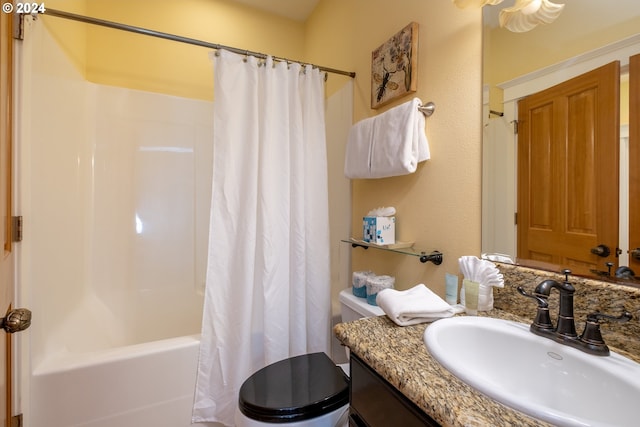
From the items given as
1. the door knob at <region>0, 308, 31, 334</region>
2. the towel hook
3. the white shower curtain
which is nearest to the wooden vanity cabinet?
the white shower curtain

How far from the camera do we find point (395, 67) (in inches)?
52.2

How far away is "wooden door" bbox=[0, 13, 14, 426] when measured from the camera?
785mm

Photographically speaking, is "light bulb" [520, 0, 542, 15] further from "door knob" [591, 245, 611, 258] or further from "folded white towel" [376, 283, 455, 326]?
"folded white towel" [376, 283, 455, 326]

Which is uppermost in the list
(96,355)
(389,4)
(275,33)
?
(275,33)

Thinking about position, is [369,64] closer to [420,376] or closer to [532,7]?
[532,7]

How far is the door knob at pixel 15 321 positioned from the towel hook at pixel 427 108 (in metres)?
1.50

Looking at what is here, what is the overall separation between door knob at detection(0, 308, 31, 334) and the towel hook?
1503 mm

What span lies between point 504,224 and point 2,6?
1.71m

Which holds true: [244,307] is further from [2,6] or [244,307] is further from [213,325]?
[2,6]

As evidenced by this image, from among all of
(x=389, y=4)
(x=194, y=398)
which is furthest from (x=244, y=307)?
(x=389, y=4)

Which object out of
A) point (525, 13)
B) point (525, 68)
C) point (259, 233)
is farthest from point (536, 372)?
point (259, 233)

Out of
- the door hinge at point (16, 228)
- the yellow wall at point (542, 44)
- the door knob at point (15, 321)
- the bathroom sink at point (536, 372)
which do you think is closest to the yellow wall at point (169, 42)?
the door hinge at point (16, 228)

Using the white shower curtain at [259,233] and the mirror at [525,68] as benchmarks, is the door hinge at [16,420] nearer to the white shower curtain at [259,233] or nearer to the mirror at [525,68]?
the white shower curtain at [259,233]

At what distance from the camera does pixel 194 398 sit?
1.29 metres
